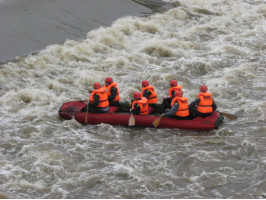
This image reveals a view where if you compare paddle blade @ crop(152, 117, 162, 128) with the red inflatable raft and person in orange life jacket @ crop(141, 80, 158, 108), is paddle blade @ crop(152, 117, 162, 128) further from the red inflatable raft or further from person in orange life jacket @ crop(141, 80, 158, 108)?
person in orange life jacket @ crop(141, 80, 158, 108)

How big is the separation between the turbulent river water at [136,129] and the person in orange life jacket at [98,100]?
510 millimetres

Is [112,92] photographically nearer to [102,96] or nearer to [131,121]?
[102,96]

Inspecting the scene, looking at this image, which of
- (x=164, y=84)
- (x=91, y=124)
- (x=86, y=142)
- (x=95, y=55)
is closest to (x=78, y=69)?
(x=95, y=55)

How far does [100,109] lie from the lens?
11.5m

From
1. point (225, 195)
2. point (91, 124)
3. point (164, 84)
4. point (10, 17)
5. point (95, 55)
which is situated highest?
point (10, 17)

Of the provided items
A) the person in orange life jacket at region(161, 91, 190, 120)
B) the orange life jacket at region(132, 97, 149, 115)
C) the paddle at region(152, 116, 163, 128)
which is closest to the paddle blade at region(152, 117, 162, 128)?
the paddle at region(152, 116, 163, 128)

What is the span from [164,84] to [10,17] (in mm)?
7749

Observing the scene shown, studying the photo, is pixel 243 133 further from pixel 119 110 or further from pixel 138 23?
pixel 138 23

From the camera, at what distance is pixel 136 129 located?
37.3 ft

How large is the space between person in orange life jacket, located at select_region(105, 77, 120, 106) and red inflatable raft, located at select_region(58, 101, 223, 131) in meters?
0.30

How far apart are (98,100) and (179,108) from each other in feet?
7.33

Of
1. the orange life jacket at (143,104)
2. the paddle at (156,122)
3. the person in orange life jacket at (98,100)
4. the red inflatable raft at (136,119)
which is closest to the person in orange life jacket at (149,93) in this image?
the orange life jacket at (143,104)

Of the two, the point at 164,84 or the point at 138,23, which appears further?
the point at 138,23

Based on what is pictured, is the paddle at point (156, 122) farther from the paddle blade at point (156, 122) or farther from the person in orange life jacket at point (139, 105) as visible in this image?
the person in orange life jacket at point (139, 105)
